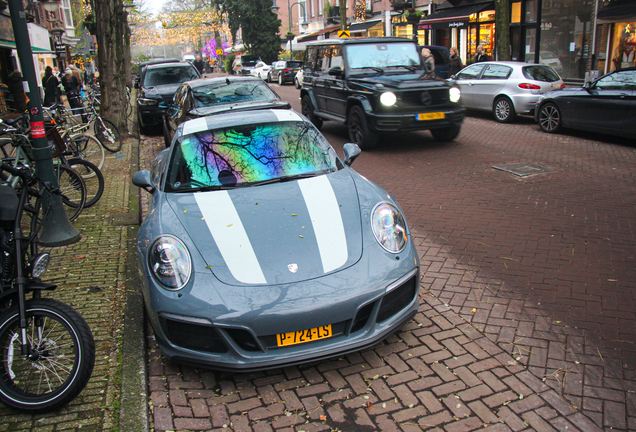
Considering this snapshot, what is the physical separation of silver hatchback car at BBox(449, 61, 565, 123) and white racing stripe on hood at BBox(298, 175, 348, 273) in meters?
10.4

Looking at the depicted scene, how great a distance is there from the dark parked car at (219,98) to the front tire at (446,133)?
347 centimetres

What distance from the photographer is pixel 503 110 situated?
532 inches

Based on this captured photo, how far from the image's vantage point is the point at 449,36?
29703mm

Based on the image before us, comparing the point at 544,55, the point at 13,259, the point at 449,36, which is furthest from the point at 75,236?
the point at 449,36

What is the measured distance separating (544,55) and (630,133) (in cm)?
1488

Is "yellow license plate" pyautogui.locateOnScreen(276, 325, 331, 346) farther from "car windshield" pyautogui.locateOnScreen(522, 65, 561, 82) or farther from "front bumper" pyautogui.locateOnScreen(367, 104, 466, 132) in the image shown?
"car windshield" pyautogui.locateOnScreen(522, 65, 561, 82)

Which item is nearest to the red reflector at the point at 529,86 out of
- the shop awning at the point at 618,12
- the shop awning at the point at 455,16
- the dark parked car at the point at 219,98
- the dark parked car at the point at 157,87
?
the dark parked car at the point at 219,98

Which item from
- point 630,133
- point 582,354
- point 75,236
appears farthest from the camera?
point 630,133

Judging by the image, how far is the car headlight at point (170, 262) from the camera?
3279 mm

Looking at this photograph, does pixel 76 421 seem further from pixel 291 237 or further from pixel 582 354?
pixel 582 354

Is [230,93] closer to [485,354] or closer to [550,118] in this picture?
[550,118]

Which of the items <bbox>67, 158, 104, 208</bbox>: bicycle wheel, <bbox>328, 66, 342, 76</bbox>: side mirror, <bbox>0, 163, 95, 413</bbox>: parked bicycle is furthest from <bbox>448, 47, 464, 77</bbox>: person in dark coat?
<bbox>0, 163, 95, 413</bbox>: parked bicycle

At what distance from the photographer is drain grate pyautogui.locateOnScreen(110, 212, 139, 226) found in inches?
261

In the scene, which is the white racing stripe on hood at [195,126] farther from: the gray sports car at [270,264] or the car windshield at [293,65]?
the car windshield at [293,65]
